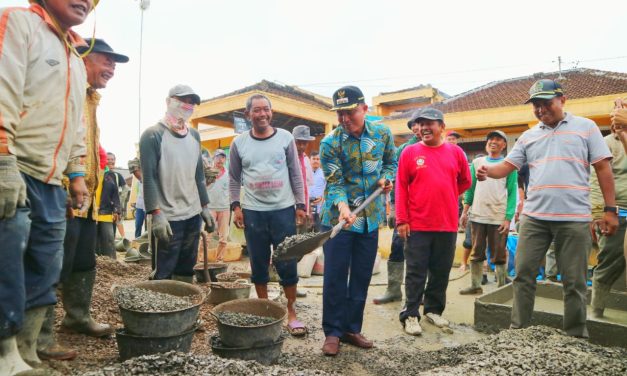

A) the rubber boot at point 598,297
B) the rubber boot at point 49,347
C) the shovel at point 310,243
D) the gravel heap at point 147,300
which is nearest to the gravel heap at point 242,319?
the gravel heap at point 147,300

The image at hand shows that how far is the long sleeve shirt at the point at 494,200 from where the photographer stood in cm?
538

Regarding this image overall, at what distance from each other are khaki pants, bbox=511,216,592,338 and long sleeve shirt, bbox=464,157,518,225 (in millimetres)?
1945

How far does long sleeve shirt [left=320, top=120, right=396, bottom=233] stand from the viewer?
135 inches

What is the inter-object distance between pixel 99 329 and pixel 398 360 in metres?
2.26

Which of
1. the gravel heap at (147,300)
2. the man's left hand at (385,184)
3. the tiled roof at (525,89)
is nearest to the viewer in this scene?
the gravel heap at (147,300)

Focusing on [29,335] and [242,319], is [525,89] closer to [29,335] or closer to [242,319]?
[242,319]

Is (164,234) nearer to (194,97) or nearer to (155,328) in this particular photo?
(155,328)

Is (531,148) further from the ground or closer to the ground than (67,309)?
further from the ground

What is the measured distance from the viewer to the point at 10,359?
6.07 ft

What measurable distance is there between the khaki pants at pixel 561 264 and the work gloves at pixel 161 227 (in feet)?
9.63

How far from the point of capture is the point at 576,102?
12336 mm

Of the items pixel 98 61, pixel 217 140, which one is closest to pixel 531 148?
pixel 98 61

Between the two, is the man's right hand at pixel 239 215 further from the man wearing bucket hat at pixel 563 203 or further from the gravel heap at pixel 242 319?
the man wearing bucket hat at pixel 563 203

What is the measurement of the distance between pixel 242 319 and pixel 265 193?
126 centimetres
